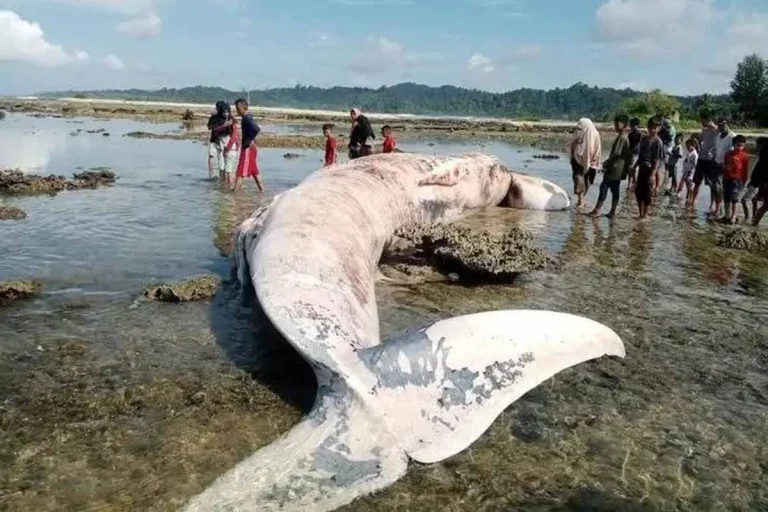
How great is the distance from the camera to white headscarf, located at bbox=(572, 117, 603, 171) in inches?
582

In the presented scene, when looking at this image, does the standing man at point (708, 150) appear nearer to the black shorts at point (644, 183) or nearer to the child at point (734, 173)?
the child at point (734, 173)

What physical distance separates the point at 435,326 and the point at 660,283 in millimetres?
5506

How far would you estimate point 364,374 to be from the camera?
422 cm

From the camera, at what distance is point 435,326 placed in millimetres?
4492

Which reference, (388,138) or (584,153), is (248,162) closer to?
(388,138)

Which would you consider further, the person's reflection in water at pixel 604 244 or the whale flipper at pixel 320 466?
the person's reflection in water at pixel 604 244

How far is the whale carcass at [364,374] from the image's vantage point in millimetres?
3820

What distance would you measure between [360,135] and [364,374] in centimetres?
1213

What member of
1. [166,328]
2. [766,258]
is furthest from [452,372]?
[766,258]

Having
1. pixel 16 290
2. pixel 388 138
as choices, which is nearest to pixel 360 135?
pixel 388 138

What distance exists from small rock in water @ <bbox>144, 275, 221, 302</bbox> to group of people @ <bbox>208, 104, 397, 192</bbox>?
821 cm

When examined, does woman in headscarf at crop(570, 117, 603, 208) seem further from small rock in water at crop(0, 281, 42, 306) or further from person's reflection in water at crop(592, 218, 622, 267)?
small rock in water at crop(0, 281, 42, 306)

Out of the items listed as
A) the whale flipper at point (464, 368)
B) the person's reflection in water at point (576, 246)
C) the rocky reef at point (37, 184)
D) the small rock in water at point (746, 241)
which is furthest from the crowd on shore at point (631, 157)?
the whale flipper at point (464, 368)

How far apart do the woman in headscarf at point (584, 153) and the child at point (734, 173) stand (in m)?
2.61
